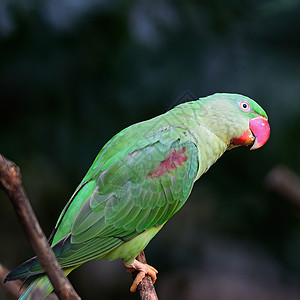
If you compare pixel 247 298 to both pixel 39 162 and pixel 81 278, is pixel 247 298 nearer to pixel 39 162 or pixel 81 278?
pixel 81 278

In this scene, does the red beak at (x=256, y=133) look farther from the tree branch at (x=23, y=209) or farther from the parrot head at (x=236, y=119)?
the tree branch at (x=23, y=209)

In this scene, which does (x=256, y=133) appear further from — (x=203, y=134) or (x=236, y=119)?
(x=203, y=134)

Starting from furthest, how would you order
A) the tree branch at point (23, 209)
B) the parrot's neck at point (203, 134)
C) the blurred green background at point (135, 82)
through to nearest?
the blurred green background at point (135, 82) → the parrot's neck at point (203, 134) → the tree branch at point (23, 209)

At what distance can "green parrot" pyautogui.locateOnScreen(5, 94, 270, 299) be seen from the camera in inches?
63.3

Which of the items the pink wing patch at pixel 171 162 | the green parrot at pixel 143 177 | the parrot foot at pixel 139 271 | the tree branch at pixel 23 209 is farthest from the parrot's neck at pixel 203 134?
the tree branch at pixel 23 209

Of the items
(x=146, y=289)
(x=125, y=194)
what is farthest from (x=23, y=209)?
(x=146, y=289)

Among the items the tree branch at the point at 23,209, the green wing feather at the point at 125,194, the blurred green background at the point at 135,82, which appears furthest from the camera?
the blurred green background at the point at 135,82

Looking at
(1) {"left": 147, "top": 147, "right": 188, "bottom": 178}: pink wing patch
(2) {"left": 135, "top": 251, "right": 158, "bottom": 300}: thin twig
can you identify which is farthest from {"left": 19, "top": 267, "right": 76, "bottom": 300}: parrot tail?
(1) {"left": 147, "top": 147, "right": 188, "bottom": 178}: pink wing patch

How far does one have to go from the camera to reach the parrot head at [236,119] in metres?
1.85

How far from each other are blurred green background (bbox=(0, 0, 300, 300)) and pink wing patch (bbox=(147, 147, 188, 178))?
2.73ft

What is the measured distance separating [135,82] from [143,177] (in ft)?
3.35

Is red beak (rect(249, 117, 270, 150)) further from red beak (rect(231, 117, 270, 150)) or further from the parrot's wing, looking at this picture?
the parrot's wing

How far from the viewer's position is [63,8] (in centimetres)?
250

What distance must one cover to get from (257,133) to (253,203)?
948 millimetres
